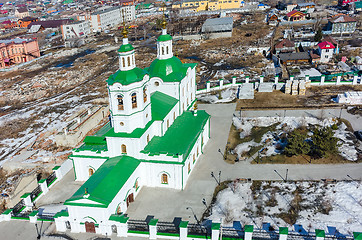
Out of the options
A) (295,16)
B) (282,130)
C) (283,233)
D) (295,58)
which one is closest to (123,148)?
(283,233)

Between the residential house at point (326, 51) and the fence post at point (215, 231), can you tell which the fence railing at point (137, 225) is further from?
the residential house at point (326, 51)

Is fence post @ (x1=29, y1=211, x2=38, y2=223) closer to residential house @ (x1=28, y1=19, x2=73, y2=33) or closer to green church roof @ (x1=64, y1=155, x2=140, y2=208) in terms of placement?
green church roof @ (x1=64, y1=155, x2=140, y2=208)

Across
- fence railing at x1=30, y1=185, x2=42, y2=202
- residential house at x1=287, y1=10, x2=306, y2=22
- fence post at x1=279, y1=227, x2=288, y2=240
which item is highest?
residential house at x1=287, y1=10, x2=306, y2=22

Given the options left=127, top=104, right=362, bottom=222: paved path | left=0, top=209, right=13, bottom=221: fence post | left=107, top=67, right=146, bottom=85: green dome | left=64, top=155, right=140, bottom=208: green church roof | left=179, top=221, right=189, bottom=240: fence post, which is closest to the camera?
left=179, top=221, right=189, bottom=240: fence post

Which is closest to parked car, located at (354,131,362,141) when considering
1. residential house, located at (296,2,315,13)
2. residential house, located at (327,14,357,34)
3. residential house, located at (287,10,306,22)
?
residential house, located at (327,14,357,34)

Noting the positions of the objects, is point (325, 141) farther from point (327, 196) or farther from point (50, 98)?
point (50, 98)

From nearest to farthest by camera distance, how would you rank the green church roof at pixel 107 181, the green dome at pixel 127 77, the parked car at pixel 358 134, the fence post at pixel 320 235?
the fence post at pixel 320 235
the green church roof at pixel 107 181
the green dome at pixel 127 77
the parked car at pixel 358 134

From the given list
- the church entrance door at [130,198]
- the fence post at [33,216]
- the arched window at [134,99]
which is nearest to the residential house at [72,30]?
the arched window at [134,99]

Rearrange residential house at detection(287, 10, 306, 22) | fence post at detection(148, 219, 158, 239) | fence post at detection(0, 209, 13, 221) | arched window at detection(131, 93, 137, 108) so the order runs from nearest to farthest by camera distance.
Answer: fence post at detection(148, 219, 158, 239)
fence post at detection(0, 209, 13, 221)
arched window at detection(131, 93, 137, 108)
residential house at detection(287, 10, 306, 22)
